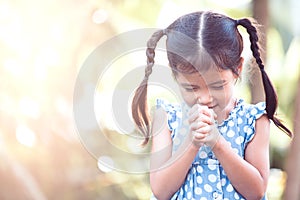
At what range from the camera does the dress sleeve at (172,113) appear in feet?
3.72

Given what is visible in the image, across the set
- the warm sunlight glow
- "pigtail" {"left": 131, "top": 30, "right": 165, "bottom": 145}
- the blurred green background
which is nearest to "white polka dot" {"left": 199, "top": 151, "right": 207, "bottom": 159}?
"pigtail" {"left": 131, "top": 30, "right": 165, "bottom": 145}

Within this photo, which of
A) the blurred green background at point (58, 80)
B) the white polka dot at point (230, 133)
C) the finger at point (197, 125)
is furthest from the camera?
the blurred green background at point (58, 80)

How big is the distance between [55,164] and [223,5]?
801 mm

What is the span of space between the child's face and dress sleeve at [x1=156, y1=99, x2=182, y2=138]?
0.06 metres

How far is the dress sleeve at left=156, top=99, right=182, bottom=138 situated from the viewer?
44.6 inches

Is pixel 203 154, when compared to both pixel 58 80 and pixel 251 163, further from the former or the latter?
pixel 58 80

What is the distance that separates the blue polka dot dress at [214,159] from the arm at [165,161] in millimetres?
15

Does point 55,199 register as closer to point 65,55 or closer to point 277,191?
point 65,55

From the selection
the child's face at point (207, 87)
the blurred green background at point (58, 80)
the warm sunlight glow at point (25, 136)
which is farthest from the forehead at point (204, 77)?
the warm sunlight glow at point (25, 136)

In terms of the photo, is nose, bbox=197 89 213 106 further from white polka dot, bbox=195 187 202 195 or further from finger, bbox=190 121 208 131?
white polka dot, bbox=195 187 202 195

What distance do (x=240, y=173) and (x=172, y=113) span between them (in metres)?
0.16

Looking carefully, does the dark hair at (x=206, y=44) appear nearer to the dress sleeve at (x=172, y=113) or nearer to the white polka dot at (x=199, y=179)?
the dress sleeve at (x=172, y=113)

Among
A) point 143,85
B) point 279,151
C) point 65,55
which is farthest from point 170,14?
point 143,85

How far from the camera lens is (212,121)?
1030mm
